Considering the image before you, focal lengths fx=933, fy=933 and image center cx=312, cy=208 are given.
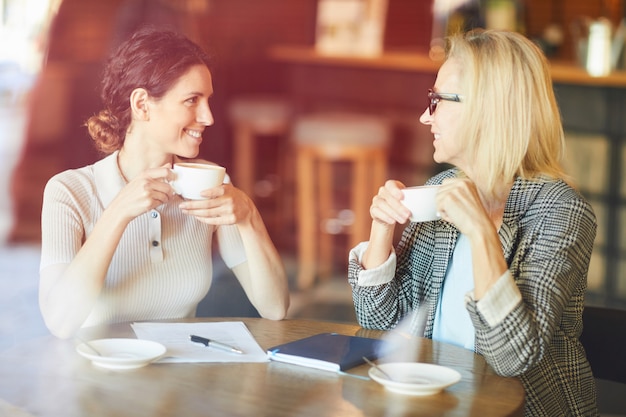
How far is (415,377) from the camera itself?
1.43 meters

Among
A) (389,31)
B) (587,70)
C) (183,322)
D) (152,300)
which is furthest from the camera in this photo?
(389,31)

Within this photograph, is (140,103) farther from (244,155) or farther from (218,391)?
(244,155)

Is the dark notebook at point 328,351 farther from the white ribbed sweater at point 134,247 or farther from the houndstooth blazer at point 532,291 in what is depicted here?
the white ribbed sweater at point 134,247

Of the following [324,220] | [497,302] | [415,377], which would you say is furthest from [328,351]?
[324,220]

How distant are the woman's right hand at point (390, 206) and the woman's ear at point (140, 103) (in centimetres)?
50

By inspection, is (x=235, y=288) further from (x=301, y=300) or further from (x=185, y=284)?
(x=301, y=300)

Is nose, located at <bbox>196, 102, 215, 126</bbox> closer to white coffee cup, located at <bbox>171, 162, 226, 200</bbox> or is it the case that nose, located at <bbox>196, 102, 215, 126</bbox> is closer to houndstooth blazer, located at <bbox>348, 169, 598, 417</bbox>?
white coffee cup, located at <bbox>171, 162, 226, 200</bbox>

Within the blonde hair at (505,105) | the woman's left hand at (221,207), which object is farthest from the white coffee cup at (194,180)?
the blonde hair at (505,105)

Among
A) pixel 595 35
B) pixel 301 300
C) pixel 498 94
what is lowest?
pixel 301 300

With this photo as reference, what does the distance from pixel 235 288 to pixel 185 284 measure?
0.44ft

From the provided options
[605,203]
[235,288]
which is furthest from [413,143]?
[235,288]

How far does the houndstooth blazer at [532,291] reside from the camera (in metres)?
1.51

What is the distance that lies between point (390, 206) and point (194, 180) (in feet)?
1.15

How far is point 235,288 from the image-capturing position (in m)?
1.99
